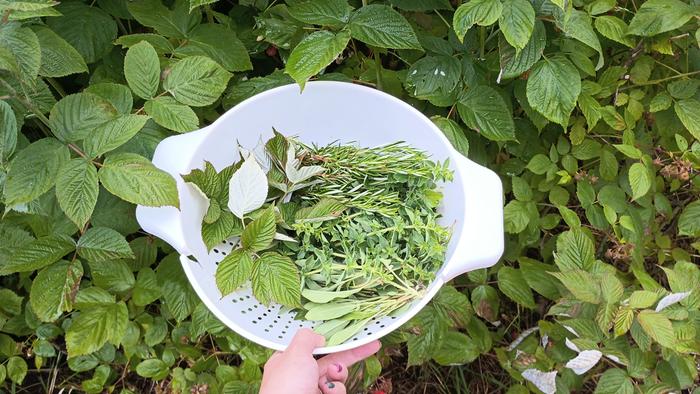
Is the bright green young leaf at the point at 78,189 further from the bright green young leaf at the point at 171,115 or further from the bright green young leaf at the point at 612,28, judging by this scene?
the bright green young leaf at the point at 612,28

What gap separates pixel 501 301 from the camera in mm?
1323

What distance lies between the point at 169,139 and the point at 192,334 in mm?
392

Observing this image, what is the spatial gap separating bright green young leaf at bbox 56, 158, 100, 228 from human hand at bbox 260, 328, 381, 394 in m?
0.33

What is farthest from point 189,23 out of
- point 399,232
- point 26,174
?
point 399,232

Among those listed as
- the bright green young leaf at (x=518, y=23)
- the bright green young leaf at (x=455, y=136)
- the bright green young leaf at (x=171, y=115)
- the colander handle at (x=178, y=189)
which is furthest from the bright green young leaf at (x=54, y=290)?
the bright green young leaf at (x=518, y=23)

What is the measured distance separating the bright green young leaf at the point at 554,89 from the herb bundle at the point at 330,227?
207mm

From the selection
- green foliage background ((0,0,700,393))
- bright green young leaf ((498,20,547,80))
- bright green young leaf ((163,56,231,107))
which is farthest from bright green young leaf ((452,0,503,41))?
bright green young leaf ((163,56,231,107))

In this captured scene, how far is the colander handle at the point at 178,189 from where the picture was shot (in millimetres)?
802

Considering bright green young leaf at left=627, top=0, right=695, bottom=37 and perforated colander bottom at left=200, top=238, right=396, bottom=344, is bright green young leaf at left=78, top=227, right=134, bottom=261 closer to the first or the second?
perforated colander bottom at left=200, top=238, right=396, bottom=344

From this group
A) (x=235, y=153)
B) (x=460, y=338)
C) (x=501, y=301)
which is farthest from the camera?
(x=501, y=301)

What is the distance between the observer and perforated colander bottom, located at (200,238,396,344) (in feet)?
2.84

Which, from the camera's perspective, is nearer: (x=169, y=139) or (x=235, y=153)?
(x=169, y=139)

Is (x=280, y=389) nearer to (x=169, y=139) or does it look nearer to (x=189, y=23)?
(x=169, y=139)

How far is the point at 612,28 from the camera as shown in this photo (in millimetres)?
947
